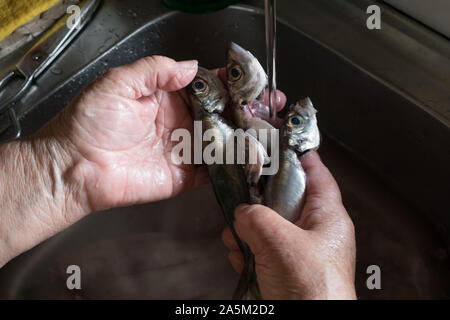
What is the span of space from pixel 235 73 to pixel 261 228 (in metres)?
0.43

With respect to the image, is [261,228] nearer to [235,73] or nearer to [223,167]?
[223,167]

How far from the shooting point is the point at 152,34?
141 cm

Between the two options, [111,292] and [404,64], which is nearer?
[404,64]

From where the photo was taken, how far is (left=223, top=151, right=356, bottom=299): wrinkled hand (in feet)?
2.80

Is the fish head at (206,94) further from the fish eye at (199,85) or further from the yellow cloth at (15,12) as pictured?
the yellow cloth at (15,12)

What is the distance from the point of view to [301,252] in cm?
87

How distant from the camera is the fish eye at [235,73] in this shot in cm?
111

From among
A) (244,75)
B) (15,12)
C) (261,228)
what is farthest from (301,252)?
(15,12)

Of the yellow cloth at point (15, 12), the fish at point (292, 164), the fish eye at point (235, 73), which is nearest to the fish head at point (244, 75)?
the fish eye at point (235, 73)

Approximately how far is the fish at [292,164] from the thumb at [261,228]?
0.13 meters

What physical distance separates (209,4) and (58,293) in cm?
102

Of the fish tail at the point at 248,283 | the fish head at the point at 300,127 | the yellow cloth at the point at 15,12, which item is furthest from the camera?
Result: the yellow cloth at the point at 15,12
